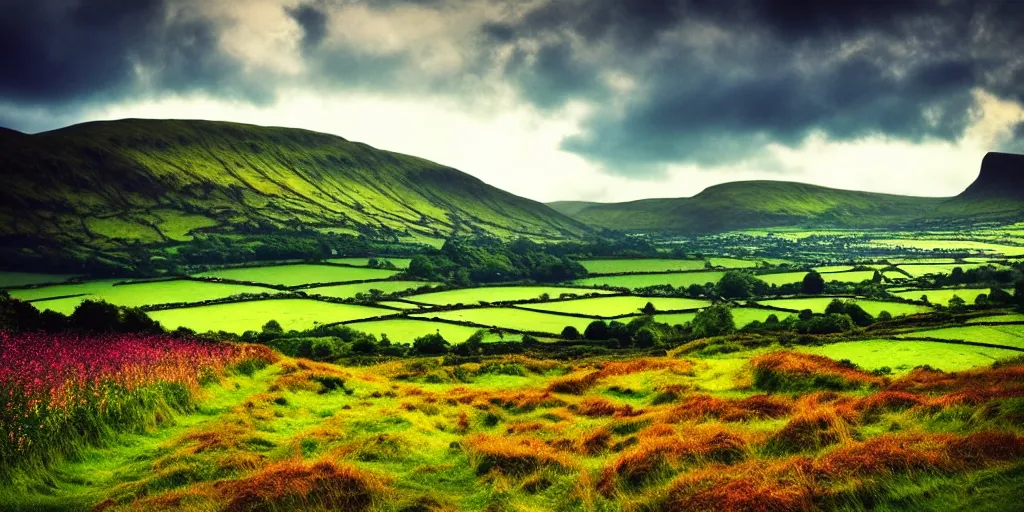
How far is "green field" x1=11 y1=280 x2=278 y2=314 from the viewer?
327 ft

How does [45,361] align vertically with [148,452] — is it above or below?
above

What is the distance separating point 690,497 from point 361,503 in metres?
6.89

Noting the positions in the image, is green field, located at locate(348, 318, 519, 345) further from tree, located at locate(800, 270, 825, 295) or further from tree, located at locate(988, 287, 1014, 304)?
tree, located at locate(800, 270, 825, 295)

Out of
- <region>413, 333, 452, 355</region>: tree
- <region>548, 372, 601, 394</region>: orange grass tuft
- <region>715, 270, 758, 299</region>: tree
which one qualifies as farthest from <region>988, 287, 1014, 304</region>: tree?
<region>548, 372, 601, 394</region>: orange grass tuft

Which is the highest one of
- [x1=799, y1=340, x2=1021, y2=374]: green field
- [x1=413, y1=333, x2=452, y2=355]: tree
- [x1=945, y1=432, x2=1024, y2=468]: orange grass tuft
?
[x1=945, y1=432, x2=1024, y2=468]: orange grass tuft

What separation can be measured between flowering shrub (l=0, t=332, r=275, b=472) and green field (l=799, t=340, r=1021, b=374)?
34.8 meters

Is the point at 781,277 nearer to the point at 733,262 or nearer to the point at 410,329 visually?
the point at 733,262

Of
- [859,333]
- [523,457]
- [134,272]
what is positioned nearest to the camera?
[523,457]

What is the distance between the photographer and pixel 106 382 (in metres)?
19.5

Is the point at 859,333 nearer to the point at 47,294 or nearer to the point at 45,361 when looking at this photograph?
the point at 45,361

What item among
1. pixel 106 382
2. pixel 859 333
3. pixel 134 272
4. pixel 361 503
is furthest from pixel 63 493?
pixel 134 272

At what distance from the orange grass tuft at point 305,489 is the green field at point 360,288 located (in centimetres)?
9824

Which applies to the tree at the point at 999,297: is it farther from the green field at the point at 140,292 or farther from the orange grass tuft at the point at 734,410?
the green field at the point at 140,292

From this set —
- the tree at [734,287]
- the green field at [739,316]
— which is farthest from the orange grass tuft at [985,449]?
the tree at [734,287]
